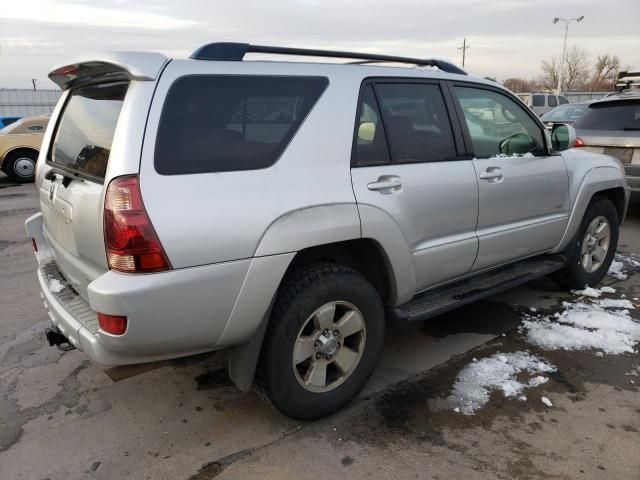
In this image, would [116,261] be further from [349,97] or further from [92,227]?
[349,97]

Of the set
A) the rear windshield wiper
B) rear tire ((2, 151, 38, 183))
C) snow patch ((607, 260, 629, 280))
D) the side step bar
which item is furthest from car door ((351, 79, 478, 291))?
Result: rear tire ((2, 151, 38, 183))

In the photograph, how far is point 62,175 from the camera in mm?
2750

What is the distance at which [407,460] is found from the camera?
100 inches

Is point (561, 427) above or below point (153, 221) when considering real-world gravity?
below

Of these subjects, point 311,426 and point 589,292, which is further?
point 589,292

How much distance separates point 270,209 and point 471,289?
174 centimetres

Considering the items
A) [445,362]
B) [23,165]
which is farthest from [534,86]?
[445,362]

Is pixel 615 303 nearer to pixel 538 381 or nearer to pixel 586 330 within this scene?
pixel 586 330

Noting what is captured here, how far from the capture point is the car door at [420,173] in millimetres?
2859

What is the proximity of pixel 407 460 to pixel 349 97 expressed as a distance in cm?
187

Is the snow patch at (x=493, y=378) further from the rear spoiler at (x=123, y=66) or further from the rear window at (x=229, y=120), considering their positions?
→ the rear spoiler at (x=123, y=66)

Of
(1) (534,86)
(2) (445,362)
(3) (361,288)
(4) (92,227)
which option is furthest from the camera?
(1) (534,86)

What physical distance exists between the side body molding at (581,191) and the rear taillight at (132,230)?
336cm

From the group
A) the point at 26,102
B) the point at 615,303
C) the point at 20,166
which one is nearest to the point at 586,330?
the point at 615,303
